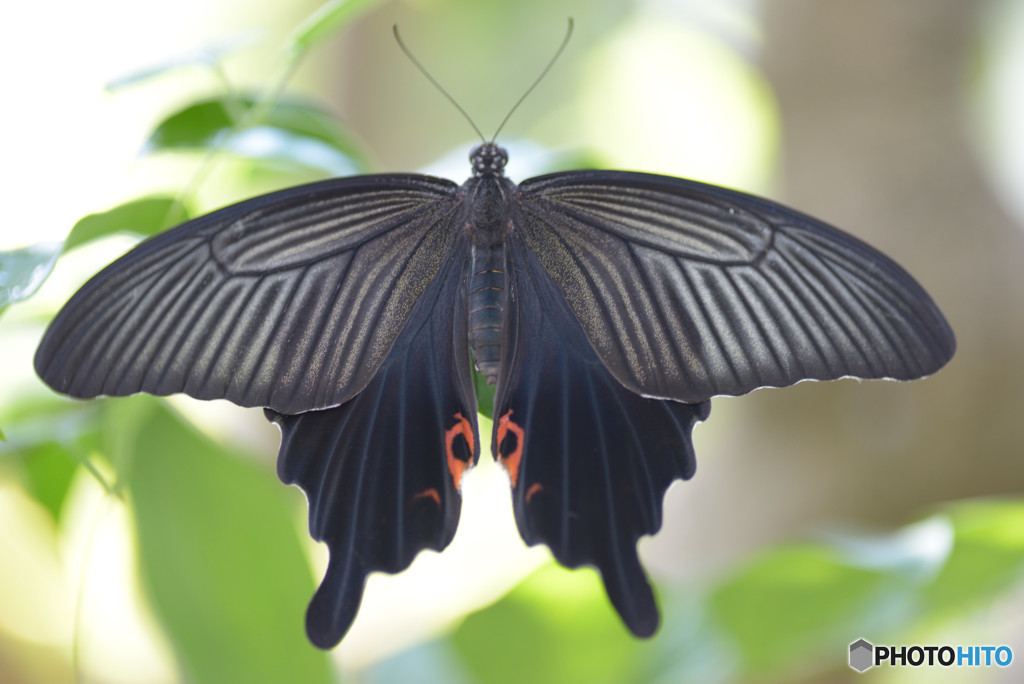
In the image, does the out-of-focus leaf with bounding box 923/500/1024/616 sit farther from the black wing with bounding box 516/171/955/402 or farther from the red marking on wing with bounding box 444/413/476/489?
the red marking on wing with bounding box 444/413/476/489

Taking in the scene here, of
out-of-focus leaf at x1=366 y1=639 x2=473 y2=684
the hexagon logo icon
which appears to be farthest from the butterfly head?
the hexagon logo icon

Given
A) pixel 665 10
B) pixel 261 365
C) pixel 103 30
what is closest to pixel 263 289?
pixel 261 365

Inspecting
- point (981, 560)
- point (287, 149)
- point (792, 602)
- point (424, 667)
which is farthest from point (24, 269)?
point (981, 560)

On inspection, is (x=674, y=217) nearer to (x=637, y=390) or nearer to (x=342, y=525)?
(x=637, y=390)

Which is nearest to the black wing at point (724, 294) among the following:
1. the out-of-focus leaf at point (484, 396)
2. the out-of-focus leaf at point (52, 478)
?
the out-of-focus leaf at point (484, 396)

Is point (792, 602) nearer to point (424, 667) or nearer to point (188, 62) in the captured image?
point (424, 667)

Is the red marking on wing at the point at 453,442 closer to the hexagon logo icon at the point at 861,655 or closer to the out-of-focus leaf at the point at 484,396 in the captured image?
the out-of-focus leaf at the point at 484,396
